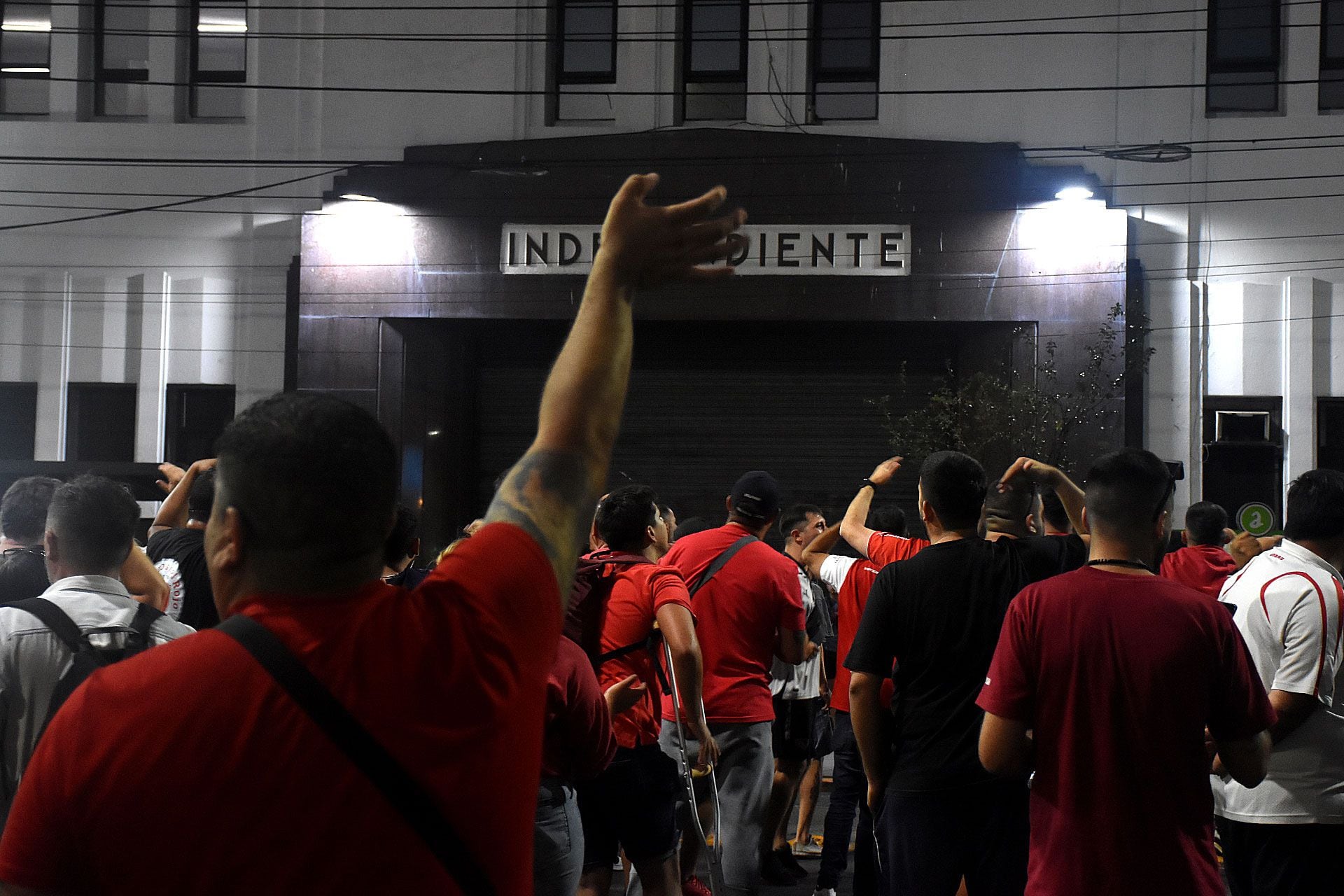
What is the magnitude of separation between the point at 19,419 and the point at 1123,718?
18490 millimetres

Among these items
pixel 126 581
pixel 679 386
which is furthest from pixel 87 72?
pixel 126 581

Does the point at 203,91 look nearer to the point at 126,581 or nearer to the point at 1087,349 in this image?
the point at 1087,349

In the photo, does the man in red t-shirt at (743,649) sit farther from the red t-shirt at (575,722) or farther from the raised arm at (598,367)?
the raised arm at (598,367)

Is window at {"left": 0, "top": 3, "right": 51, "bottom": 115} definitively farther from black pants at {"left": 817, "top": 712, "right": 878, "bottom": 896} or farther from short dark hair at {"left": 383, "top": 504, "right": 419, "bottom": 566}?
black pants at {"left": 817, "top": 712, "right": 878, "bottom": 896}

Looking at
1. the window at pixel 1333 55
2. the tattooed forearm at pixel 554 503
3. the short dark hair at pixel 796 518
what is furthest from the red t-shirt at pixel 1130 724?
the window at pixel 1333 55

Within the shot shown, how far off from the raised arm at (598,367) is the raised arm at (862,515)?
12.3 ft

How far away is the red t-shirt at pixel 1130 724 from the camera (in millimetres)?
3359

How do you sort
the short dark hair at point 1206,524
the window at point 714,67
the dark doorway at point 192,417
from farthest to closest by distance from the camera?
the window at point 714,67, the dark doorway at point 192,417, the short dark hair at point 1206,524

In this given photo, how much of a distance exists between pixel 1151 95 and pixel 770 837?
13374mm

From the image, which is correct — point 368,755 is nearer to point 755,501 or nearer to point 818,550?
point 755,501

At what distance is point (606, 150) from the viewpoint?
16.7 meters

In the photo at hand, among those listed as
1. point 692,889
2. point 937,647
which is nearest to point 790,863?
point 692,889

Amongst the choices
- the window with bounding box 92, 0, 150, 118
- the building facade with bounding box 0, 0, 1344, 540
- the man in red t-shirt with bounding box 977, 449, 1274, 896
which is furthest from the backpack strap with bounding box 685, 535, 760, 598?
the window with bounding box 92, 0, 150, 118

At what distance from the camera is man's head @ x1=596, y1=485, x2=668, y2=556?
539cm
